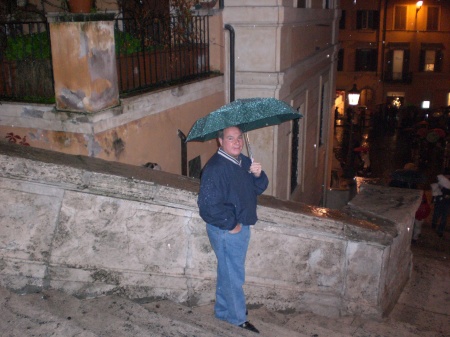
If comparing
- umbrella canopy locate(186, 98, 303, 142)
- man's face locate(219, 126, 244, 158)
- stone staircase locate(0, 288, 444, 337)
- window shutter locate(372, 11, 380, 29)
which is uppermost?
window shutter locate(372, 11, 380, 29)

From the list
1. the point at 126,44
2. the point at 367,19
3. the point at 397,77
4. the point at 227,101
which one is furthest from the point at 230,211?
the point at 367,19

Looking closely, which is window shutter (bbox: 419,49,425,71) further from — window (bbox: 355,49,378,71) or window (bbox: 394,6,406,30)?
window (bbox: 355,49,378,71)

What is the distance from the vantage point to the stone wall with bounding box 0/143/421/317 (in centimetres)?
342

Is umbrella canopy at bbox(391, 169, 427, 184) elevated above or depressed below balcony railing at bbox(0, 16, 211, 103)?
below

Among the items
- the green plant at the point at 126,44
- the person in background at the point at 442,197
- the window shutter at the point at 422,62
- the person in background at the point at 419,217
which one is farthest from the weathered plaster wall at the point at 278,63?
the window shutter at the point at 422,62

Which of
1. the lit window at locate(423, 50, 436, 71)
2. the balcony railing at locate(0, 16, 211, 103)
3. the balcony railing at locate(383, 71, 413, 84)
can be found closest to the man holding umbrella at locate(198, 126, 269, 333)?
the balcony railing at locate(0, 16, 211, 103)

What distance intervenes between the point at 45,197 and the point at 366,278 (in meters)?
2.82

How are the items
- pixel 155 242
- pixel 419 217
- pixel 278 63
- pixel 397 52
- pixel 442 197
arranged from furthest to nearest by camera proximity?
pixel 397 52 < pixel 442 197 < pixel 419 217 < pixel 278 63 < pixel 155 242

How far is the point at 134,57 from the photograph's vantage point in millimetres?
6031

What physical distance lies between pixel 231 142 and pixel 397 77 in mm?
33938

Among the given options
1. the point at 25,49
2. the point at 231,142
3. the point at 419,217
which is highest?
the point at 25,49

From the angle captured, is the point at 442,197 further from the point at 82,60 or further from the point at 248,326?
the point at 82,60

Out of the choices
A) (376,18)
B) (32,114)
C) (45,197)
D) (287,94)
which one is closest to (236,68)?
(287,94)

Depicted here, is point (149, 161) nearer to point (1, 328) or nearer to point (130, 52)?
point (130, 52)
